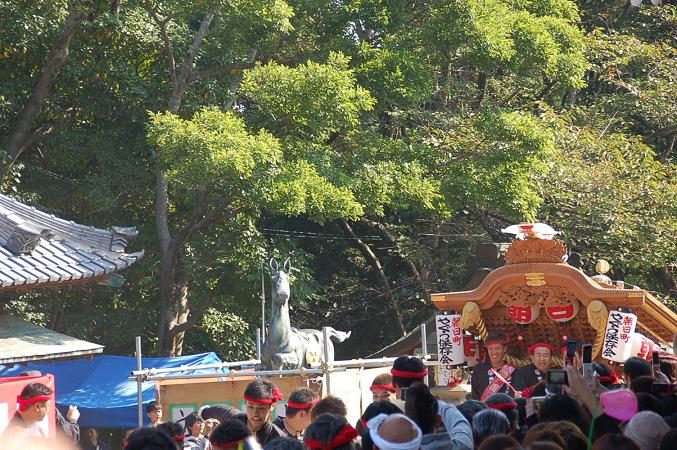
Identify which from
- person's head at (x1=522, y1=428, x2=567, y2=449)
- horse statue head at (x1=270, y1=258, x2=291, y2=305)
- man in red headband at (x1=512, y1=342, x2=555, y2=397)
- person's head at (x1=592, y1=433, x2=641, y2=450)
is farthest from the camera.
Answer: horse statue head at (x1=270, y1=258, x2=291, y2=305)

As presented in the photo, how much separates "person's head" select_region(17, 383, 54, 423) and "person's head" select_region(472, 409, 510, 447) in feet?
10.6

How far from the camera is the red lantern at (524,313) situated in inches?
469

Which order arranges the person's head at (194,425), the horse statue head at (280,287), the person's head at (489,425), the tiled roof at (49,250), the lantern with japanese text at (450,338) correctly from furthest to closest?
the horse statue head at (280,287) → the lantern with japanese text at (450,338) → the tiled roof at (49,250) → the person's head at (194,425) → the person's head at (489,425)

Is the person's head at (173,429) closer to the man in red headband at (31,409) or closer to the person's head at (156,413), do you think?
the man in red headband at (31,409)

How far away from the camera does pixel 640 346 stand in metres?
11.4

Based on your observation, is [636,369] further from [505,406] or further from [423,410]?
[423,410]

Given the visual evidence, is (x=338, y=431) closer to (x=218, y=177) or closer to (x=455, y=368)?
(x=455, y=368)

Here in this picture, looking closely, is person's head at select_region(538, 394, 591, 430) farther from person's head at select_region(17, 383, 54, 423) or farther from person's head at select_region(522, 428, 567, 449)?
person's head at select_region(17, 383, 54, 423)

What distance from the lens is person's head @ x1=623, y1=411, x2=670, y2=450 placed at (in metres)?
5.22

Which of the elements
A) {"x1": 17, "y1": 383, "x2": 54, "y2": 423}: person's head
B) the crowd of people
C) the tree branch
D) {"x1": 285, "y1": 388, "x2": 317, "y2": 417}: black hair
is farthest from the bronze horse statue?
the tree branch

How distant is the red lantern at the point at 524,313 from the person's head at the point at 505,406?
514 centimetres

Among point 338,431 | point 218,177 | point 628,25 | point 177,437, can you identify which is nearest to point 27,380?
point 177,437

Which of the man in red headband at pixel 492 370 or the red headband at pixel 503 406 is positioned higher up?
the man in red headband at pixel 492 370

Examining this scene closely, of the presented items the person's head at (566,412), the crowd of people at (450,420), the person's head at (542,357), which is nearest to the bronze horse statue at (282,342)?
the person's head at (542,357)
